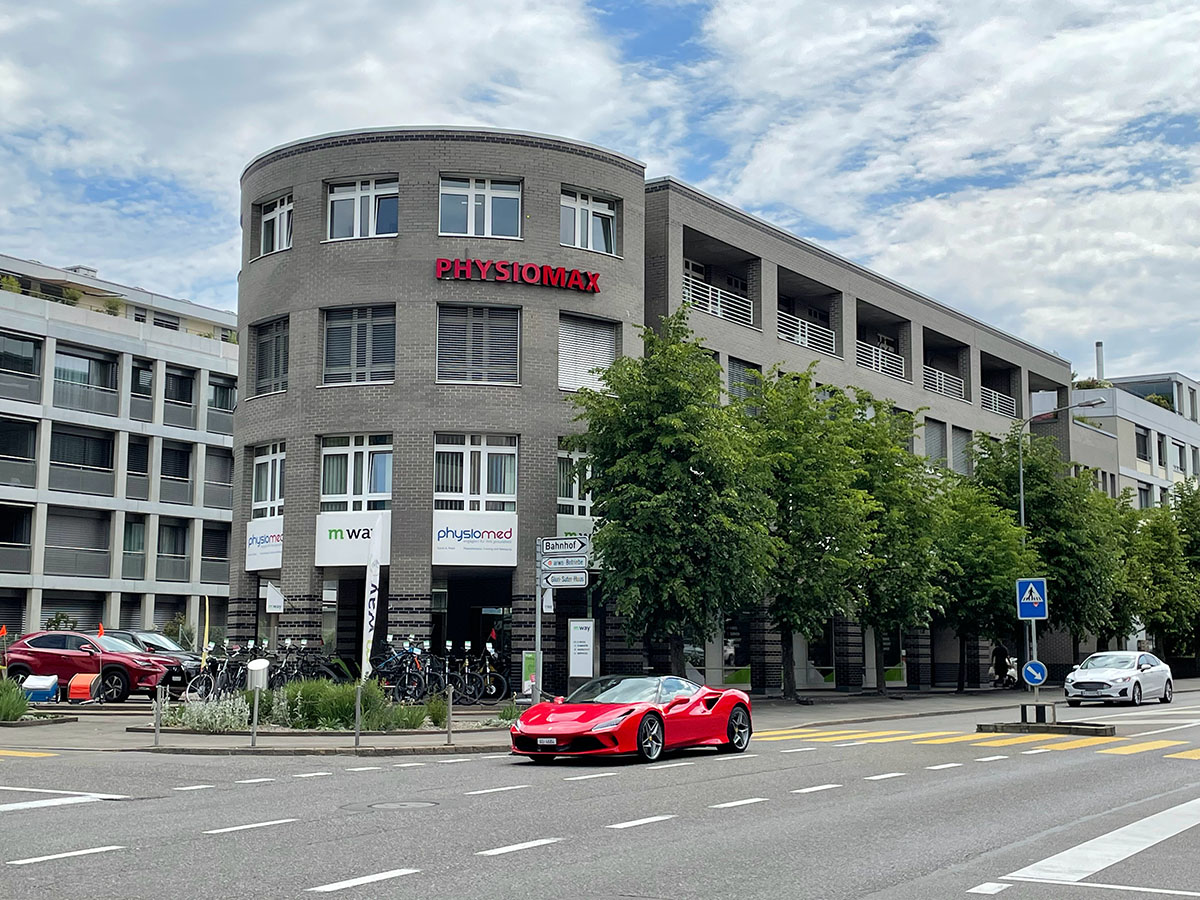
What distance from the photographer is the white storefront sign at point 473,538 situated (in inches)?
1378

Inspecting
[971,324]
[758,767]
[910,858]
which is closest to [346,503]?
[758,767]

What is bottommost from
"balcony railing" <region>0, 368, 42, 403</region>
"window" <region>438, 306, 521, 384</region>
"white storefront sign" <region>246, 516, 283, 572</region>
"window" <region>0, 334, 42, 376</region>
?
"white storefront sign" <region>246, 516, 283, 572</region>

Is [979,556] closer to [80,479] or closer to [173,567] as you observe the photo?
[173,567]

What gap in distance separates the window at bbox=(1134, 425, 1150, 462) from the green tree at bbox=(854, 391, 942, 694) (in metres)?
44.0

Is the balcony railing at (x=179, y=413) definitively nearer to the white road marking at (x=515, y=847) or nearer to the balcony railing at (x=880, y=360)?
the balcony railing at (x=880, y=360)

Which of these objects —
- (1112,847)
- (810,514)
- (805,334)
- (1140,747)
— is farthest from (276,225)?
(1112,847)

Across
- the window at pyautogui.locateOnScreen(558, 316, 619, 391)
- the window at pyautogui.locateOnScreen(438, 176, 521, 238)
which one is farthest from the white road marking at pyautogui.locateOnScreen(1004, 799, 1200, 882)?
the window at pyautogui.locateOnScreen(438, 176, 521, 238)

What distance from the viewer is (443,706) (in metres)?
25.8

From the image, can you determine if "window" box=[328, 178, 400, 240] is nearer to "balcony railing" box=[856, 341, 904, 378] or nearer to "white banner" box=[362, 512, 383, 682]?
"white banner" box=[362, 512, 383, 682]

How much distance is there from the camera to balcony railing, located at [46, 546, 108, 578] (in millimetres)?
52625

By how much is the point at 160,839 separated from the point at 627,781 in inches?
248

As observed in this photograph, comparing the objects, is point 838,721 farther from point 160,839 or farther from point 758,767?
point 160,839

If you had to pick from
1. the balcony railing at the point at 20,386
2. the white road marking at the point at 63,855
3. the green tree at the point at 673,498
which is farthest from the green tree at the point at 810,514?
the balcony railing at the point at 20,386

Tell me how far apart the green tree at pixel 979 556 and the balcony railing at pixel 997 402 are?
637 inches
